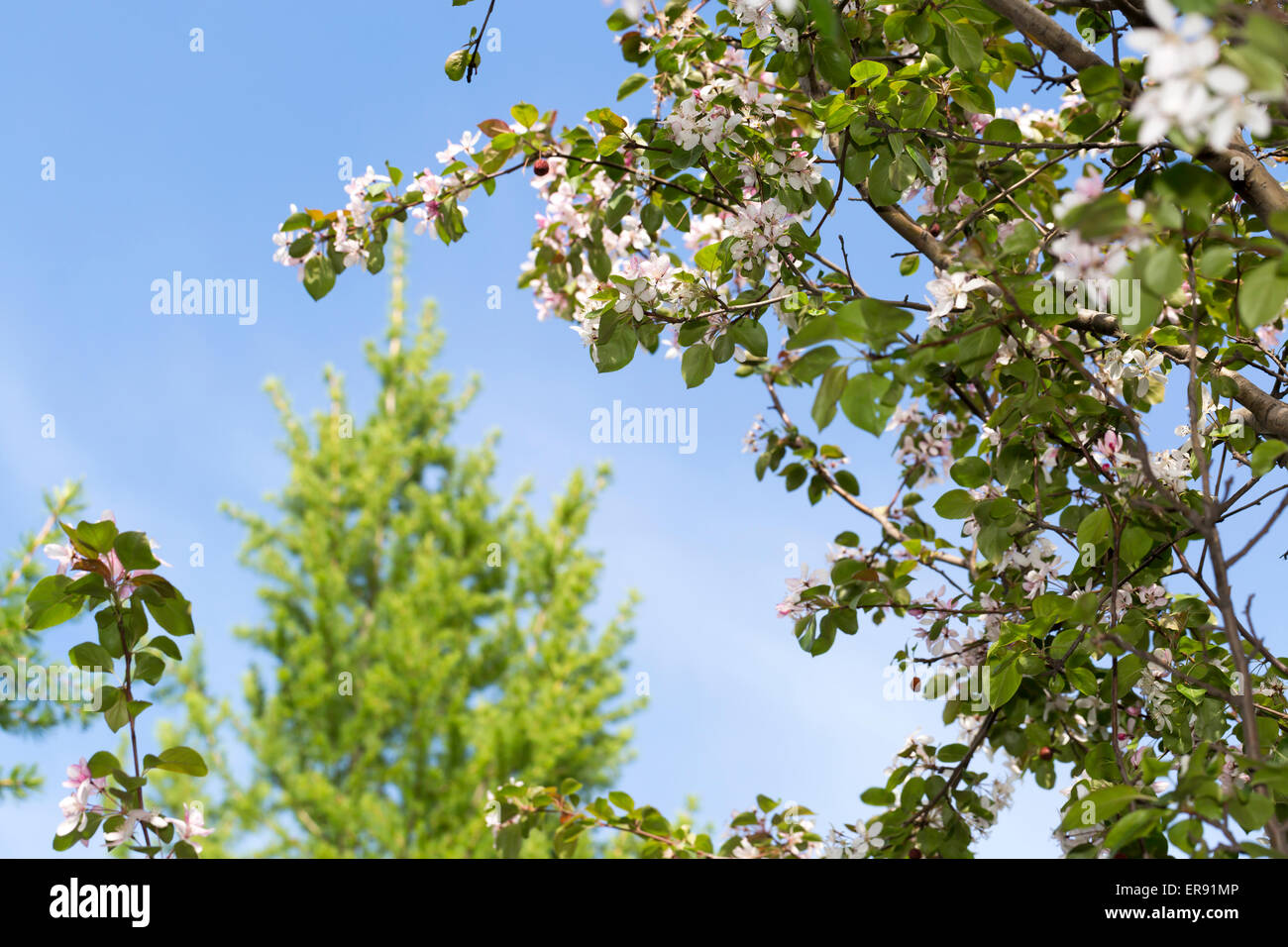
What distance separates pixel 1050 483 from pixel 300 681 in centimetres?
1041

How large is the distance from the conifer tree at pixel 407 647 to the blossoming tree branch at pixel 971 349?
764cm

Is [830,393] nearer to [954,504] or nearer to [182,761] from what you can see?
[954,504]

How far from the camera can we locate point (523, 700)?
1058 cm

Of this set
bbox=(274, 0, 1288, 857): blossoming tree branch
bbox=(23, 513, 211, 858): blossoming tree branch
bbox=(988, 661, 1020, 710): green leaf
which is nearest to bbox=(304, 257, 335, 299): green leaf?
bbox=(274, 0, 1288, 857): blossoming tree branch

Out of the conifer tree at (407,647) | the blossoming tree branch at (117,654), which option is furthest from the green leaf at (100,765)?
the conifer tree at (407,647)

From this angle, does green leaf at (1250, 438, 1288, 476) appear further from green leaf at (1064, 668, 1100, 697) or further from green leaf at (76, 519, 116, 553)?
green leaf at (76, 519, 116, 553)

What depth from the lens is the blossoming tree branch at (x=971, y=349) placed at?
4.68ft

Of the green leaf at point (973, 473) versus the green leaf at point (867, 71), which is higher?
the green leaf at point (867, 71)

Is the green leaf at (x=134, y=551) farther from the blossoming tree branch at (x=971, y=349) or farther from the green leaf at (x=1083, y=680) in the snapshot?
the green leaf at (x=1083, y=680)

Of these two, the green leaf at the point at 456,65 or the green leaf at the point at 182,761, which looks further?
the green leaf at the point at 456,65

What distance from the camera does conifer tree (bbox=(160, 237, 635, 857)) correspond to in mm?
10086

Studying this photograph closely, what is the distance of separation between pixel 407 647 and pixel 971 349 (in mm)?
9851
